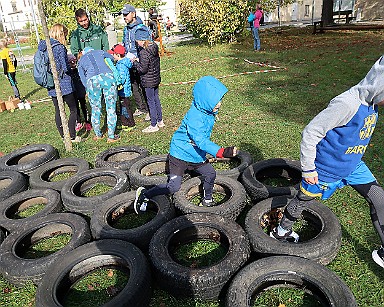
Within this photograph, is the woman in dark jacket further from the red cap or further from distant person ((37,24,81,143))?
distant person ((37,24,81,143))

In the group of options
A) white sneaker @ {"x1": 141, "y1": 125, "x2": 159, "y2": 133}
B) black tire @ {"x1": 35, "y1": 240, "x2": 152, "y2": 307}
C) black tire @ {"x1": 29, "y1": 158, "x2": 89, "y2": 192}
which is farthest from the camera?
white sneaker @ {"x1": 141, "y1": 125, "x2": 159, "y2": 133}

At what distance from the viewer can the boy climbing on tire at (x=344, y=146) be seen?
2586 mm

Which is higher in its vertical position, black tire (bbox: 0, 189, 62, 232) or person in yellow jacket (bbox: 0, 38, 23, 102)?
person in yellow jacket (bbox: 0, 38, 23, 102)

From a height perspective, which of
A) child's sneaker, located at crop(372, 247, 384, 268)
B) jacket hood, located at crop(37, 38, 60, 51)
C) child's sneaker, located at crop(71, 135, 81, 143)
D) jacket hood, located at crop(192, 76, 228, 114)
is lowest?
child's sneaker, located at crop(372, 247, 384, 268)

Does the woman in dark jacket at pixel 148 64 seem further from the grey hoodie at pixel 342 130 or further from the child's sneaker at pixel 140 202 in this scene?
the grey hoodie at pixel 342 130

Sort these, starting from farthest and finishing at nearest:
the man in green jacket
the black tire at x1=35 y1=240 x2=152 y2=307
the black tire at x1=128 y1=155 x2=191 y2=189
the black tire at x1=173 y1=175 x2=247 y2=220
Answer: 1. the man in green jacket
2. the black tire at x1=128 y1=155 x2=191 y2=189
3. the black tire at x1=173 y1=175 x2=247 y2=220
4. the black tire at x1=35 y1=240 x2=152 y2=307

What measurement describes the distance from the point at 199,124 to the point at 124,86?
411 cm

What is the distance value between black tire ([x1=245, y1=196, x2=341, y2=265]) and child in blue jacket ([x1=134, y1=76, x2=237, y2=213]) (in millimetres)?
Result: 836

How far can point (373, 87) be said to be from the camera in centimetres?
249

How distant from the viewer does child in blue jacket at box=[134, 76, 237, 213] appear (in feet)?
11.4

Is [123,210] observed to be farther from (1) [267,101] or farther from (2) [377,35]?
(2) [377,35]

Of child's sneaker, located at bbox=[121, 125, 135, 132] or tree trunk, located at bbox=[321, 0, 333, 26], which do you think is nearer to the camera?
child's sneaker, located at bbox=[121, 125, 135, 132]

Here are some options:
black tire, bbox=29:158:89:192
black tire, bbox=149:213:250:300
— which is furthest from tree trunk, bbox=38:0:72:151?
black tire, bbox=149:213:250:300

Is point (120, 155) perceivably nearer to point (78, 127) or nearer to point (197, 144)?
point (78, 127)
